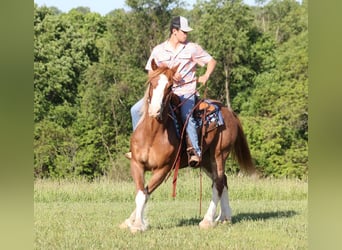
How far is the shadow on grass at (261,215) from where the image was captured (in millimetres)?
5687

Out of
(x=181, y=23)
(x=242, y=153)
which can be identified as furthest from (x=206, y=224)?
(x=181, y=23)

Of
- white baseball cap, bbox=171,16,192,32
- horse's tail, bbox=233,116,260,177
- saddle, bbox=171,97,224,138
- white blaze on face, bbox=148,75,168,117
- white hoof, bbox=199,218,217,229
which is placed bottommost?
white hoof, bbox=199,218,217,229

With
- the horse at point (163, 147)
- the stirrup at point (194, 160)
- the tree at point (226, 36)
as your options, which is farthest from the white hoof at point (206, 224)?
the tree at point (226, 36)

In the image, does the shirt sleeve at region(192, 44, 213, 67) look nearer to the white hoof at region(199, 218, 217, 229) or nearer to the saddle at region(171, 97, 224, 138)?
the saddle at region(171, 97, 224, 138)

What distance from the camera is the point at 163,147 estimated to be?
15.8 feet

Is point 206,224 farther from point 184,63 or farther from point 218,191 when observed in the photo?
point 184,63

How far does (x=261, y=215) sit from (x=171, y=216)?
896mm

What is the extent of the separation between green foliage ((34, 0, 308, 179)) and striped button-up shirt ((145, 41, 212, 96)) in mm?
2585

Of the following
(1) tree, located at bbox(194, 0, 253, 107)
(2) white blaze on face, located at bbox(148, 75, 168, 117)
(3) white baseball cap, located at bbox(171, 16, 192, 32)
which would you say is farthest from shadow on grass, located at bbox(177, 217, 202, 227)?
(1) tree, located at bbox(194, 0, 253, 107)

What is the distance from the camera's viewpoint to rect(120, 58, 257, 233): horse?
446cm

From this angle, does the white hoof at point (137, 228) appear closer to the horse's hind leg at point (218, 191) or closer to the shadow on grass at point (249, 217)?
the shadow on grass at point (249, 217)

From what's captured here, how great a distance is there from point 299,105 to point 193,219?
3.48 m
